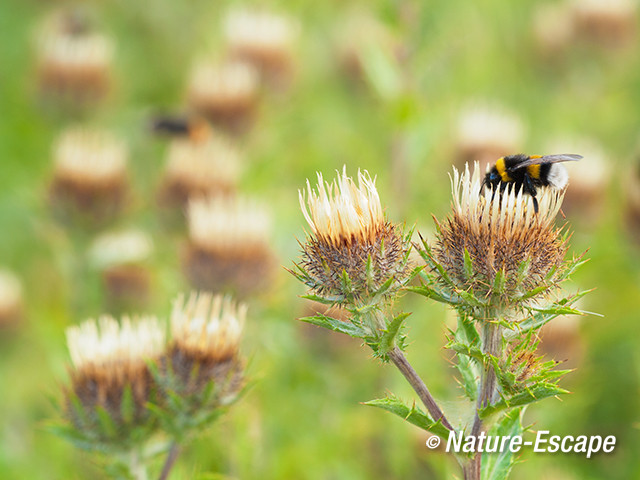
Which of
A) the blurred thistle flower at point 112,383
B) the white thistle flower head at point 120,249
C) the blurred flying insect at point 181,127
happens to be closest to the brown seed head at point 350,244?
the blurred thistle flower at point 112,383

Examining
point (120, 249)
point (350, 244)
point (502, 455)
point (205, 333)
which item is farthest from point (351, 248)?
point (120, 249)

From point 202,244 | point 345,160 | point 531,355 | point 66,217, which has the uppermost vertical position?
point 345,160

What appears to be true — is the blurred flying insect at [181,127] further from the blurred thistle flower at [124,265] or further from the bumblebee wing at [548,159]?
the bumblebee wing at [548,159]

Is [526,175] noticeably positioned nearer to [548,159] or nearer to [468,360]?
[548,159]

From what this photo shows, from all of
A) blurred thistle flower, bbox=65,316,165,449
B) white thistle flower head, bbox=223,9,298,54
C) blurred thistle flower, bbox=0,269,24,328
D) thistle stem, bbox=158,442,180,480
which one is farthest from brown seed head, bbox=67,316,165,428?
white thistle flower head, bbox=223,9,298,54

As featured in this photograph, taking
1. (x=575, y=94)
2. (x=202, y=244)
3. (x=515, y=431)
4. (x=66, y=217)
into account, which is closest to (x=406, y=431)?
(x=202, y=244)

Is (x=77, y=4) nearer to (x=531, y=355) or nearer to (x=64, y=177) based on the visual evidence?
(x=64, y=177)
